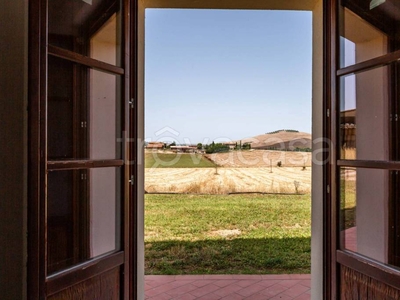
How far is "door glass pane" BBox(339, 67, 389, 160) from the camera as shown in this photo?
4.82 ft

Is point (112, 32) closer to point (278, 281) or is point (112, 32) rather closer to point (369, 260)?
Result: point (369, 260)

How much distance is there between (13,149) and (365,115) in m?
1.79

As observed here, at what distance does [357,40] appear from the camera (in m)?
1.59

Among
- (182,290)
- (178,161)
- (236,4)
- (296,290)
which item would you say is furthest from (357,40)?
(178,161)

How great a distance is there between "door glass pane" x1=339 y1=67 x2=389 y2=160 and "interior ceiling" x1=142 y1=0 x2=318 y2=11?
2.47 ft

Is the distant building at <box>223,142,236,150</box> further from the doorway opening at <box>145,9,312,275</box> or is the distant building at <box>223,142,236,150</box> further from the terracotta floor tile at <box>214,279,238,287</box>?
the terracotta floor tile at <box>214,279,238,287</box>

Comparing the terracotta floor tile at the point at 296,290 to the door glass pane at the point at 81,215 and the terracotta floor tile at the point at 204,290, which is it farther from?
the door glass pane at the point at 81,215

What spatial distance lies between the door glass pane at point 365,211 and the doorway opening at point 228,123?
307 centimetres

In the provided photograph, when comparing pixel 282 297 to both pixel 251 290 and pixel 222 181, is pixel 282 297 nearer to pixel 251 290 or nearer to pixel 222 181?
pixel 251 290

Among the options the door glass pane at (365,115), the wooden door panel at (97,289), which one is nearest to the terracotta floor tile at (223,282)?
the wooden door panel at (97,289)

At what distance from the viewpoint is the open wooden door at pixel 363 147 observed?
142 cm

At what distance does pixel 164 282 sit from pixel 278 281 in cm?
109

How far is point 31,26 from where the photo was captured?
1172mm

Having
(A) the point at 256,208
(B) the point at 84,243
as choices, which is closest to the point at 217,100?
(A) the point at 256,208
